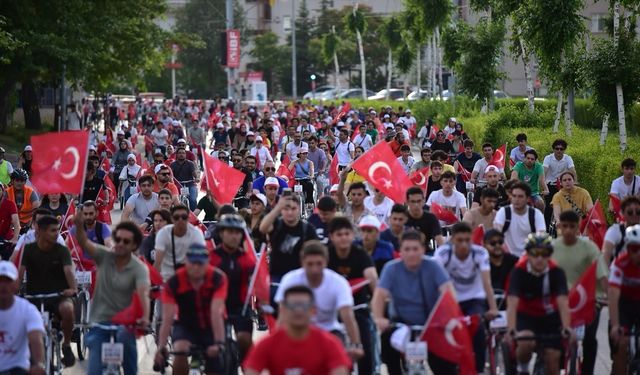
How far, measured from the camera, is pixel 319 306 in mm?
9336

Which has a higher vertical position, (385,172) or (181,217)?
(385,172)

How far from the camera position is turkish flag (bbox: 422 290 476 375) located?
9664 millimetres

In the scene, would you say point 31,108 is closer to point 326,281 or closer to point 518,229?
point 518,229

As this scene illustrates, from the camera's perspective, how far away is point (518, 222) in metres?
13.1

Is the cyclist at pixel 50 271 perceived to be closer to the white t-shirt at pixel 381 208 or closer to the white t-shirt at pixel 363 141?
the white t-shirt at pixel 381 208

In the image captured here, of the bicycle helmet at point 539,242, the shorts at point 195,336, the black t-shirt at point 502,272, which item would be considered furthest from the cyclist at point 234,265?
the bicycle helmet at point 539,242

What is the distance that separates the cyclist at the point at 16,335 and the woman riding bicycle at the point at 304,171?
14.8m

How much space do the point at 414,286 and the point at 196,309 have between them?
1514mm

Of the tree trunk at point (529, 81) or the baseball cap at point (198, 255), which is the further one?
the tree trunk at point (529, 81)

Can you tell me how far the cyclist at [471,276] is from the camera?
10.7m

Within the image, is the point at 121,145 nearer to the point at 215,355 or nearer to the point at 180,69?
the point at 215,355

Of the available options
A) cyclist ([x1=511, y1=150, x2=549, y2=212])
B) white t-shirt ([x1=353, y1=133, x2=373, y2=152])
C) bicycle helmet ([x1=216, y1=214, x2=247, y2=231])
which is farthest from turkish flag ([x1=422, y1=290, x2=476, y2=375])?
white t-shirt ([x1=353, y1=133, x2=373, y2=152])

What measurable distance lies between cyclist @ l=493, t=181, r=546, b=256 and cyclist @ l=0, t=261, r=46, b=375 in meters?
4.89

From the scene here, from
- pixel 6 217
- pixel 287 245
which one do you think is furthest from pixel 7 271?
pixel 6 217
